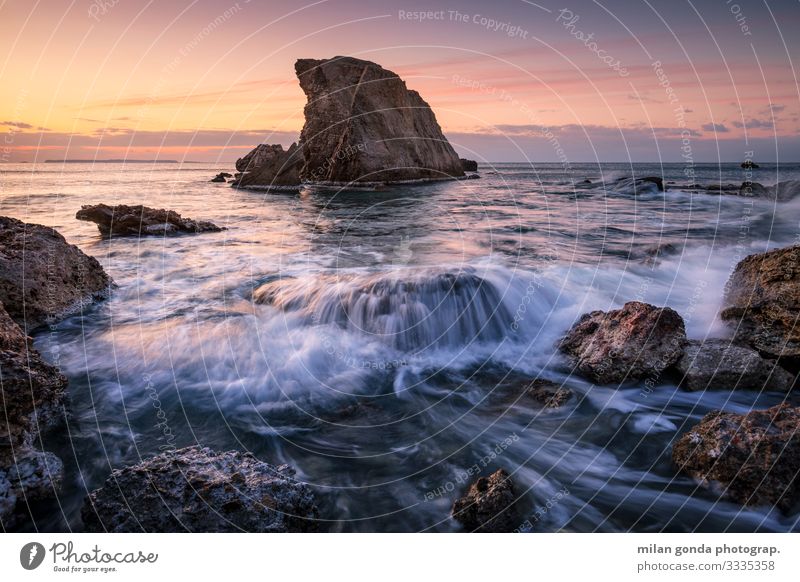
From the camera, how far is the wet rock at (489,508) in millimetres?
3799

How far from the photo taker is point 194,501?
11.6 ft

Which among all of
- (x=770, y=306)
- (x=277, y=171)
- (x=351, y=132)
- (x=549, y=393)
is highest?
(x=351, y=132)

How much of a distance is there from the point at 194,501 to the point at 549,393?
4.02 meters

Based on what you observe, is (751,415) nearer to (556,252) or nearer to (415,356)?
(415,356)

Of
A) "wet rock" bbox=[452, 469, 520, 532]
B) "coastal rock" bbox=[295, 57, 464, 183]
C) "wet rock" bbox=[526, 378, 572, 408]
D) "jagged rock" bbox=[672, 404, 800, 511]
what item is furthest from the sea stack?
"wet rock" bbox=[452, 469, 520, 532]

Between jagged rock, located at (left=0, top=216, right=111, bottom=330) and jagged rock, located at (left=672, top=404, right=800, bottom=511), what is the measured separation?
871 centimetres

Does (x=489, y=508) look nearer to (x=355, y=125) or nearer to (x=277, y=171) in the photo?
(x=277, y=171)

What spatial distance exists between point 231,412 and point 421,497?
2.64 metres

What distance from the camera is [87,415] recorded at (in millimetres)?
5355

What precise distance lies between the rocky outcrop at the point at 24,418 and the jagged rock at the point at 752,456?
563 centimetres

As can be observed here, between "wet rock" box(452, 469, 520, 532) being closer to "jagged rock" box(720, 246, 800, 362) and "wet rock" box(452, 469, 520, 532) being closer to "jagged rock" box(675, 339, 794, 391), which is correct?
"jagged rock" box(675, 339, 794, 391)

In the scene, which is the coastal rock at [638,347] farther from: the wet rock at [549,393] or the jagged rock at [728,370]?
the wet rock at [549,393]

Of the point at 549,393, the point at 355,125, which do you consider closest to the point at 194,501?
the point at 549,393

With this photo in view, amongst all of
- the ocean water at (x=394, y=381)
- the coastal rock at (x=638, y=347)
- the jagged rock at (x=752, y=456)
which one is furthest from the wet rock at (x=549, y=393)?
the jagged rock at (x=752, y=456)
